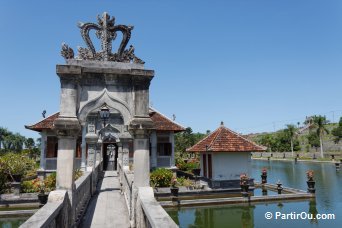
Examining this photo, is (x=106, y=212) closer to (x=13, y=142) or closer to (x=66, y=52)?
(x=66, y=52)

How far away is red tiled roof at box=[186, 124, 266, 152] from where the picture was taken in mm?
19109

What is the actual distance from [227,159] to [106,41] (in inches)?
552

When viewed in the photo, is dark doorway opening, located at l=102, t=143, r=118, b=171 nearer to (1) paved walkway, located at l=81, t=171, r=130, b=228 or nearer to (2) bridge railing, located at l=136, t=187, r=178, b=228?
(1) paved walkway, located at l=81, t=171, r=130, b=228

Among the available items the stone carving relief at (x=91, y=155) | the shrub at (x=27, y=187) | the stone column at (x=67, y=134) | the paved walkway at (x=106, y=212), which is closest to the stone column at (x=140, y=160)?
the paved walkway at (x=106, y=212)

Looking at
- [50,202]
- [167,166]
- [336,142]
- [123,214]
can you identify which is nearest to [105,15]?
[50,202]

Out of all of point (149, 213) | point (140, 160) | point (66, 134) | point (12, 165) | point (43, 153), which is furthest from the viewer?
point (43, 153)

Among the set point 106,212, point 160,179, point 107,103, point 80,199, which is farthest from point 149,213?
point 160,179

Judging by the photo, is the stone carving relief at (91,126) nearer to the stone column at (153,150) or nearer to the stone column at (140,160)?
the stone column at (153,150)

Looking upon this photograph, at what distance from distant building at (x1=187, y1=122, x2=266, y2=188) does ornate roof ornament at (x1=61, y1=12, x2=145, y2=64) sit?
40.8ft

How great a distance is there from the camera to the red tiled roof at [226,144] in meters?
19.1

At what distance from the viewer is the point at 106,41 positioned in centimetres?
752

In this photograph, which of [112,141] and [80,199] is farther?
[112,141]

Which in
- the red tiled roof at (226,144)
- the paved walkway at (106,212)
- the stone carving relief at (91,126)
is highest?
the stone carving relief at (91,126)

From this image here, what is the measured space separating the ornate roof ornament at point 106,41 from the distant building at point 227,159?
12446 millimetres
